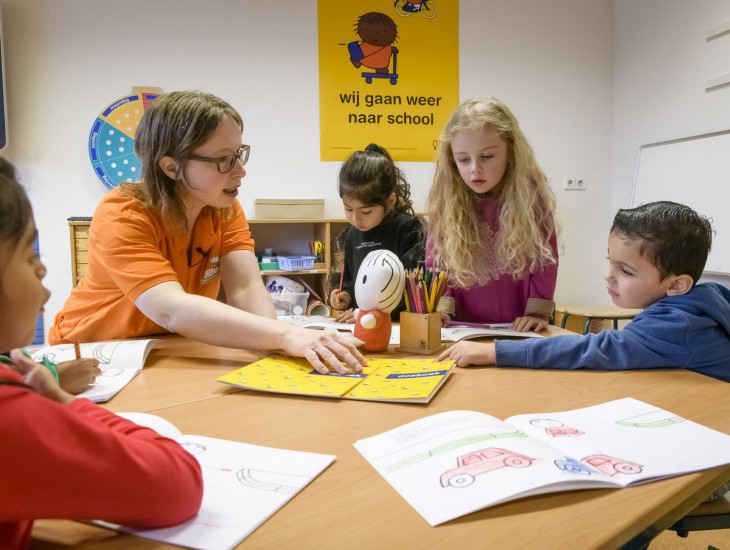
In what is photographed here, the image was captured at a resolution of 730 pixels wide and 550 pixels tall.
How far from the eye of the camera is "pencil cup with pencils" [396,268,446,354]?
47.5 inches

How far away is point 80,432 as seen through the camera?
45cm

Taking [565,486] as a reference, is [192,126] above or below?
above

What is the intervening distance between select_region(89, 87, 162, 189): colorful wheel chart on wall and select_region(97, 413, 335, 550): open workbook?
283 centimetres

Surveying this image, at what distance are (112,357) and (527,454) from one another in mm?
852

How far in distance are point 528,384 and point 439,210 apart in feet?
2.85

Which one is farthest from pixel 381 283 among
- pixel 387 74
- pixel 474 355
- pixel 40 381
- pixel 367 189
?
pixel 387 74

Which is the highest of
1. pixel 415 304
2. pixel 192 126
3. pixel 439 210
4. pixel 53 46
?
pixel 53 46

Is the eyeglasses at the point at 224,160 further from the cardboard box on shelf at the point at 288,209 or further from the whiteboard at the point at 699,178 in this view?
the whiteboard at the point at 699,178

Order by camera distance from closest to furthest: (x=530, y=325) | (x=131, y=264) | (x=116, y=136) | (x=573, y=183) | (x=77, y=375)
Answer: (x=77, y=375) < (x=131, y=264) < (x=530, y=325) < (x=116, y=136) < (x=573, y=183)

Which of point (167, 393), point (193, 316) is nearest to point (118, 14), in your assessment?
point (193, 316)

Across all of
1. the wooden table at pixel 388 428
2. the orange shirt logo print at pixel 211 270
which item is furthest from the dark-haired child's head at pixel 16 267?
the orange shirt logo print at pixel 211 270

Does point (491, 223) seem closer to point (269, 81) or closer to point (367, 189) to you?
point (367, 189)

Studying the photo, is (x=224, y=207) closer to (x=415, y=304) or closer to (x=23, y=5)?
(x=415, y=304)

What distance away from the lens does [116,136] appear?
319 centimetres
